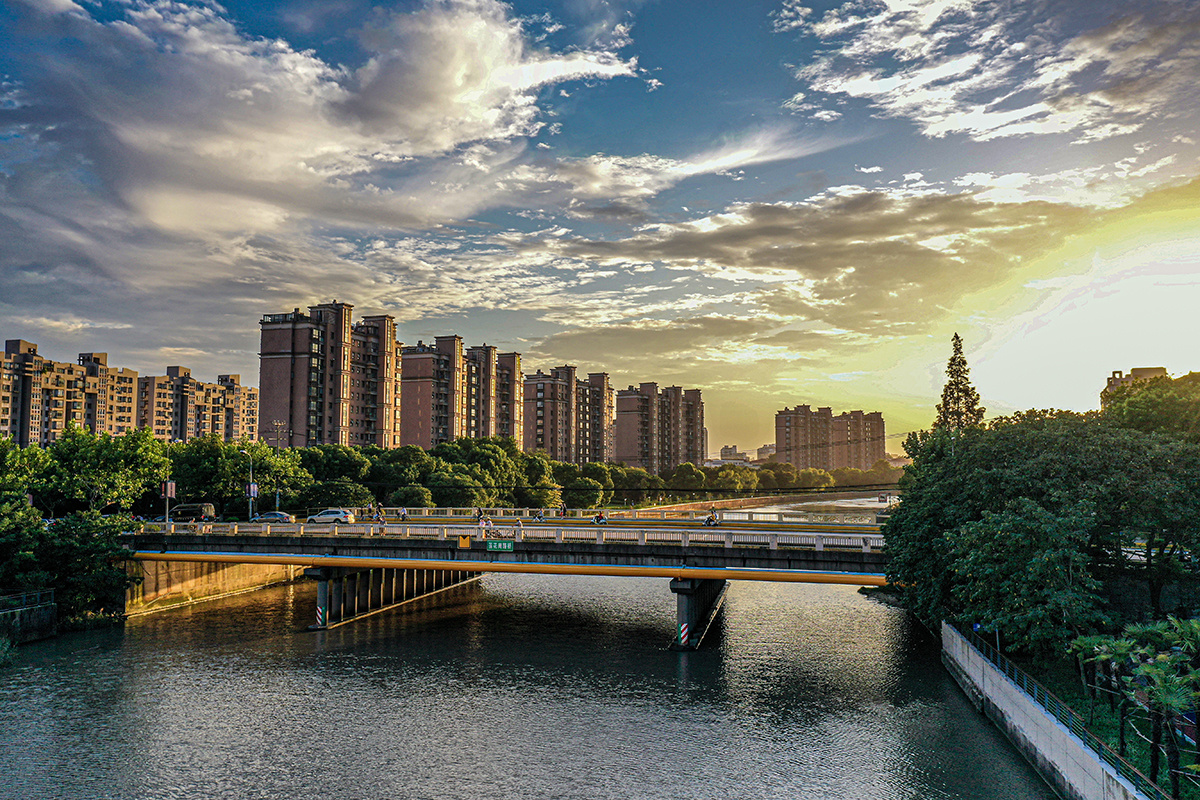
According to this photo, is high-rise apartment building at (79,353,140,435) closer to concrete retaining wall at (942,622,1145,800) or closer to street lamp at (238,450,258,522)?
street lamp at (238,450,258,522)

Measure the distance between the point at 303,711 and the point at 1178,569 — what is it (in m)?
38.3

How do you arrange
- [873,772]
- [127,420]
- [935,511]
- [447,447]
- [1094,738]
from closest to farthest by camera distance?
[1094,738]
[873,772]
[935,511]
[447,447]
[127,420]

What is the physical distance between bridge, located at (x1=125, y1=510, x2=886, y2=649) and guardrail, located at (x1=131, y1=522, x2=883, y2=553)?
0.22ft

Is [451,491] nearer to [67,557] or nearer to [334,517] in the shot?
[334,517]

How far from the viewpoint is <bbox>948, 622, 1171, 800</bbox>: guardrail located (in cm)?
2175

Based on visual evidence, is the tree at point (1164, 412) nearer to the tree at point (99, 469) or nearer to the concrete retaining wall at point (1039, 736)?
the concrete retaining wall at point (1039, 736)

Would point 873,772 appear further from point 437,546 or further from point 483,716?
point 437,546

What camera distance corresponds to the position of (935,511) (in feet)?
130

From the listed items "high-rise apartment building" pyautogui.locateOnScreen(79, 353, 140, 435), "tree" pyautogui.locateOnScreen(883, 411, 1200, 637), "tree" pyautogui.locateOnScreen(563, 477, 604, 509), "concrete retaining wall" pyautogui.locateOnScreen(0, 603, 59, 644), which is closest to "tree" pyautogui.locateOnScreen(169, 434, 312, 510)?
"concrete retaining wall" pyautogui.locateOnScreen(0, 603, 59, 644)

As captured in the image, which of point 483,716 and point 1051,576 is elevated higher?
point 1051,576

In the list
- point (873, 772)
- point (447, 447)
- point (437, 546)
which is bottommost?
point (873, 772)

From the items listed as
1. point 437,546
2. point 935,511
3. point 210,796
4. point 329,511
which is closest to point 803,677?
point 935,511

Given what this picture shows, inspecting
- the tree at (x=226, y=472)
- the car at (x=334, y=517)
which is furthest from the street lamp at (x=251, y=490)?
the car at (x=334, y=517)

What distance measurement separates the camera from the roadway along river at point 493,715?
28500mm
